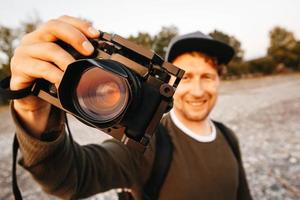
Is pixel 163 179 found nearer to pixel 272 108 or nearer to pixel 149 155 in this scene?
pixel 149 155

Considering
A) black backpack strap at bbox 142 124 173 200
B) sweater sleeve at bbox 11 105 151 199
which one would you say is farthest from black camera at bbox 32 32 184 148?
black backpack strap at bbox 142 124 173 200

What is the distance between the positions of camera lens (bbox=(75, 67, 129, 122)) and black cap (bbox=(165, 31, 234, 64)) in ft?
3.74

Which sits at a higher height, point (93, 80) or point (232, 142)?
point (93, 80)

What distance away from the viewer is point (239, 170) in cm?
199

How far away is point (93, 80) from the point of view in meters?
1.04

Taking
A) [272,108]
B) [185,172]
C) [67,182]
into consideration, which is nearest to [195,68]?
[185,172]

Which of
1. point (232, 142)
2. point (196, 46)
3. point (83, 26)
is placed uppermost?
point (196, 46)

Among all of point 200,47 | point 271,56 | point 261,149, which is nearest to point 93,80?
point 200,47

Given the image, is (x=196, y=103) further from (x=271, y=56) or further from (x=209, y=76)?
(x=271, y=56)

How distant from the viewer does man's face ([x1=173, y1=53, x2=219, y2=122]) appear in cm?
203

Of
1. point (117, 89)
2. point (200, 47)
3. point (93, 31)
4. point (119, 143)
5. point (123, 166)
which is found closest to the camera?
point (117, 89)

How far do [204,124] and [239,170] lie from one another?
0.40m

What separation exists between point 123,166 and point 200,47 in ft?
Answer: 3.64

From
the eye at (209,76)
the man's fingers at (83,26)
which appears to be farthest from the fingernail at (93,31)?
the eye at (209,76)
